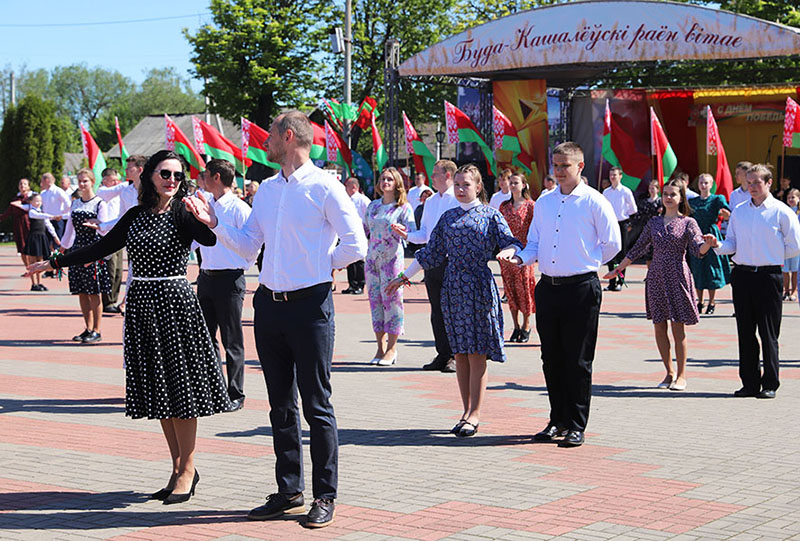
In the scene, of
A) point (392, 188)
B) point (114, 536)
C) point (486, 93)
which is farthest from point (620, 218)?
point (114, 536)

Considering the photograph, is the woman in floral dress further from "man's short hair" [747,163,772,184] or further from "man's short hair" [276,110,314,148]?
"man's short hair" [276,110,314,148]

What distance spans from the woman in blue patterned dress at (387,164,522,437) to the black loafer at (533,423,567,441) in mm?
458

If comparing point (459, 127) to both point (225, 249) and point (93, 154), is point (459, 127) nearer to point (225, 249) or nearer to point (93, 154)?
point (93, 154)

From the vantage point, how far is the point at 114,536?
5328mm

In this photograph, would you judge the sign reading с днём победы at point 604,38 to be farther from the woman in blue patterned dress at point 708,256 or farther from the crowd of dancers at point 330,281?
the crowd of dancers at point 330,281

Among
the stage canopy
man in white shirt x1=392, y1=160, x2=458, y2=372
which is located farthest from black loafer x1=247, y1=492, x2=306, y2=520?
the stage canopy

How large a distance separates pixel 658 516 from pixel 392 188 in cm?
603

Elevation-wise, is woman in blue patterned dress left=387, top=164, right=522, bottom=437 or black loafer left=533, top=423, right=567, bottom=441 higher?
woman in blue patterned dress left=387, top=164, right=522, bottom=437

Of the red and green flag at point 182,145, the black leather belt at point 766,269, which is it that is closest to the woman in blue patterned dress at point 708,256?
the black leather belt at point 766,269

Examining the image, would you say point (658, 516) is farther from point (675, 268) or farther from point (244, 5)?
point (244, 5)

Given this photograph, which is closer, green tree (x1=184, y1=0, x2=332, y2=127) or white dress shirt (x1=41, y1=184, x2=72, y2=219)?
white dress shirt (x1=41, y1=184, x2=72, y2=219)

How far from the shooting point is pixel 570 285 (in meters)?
7.62

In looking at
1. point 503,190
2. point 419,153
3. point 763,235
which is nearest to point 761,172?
point 763,235

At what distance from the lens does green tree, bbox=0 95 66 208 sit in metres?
38.8
